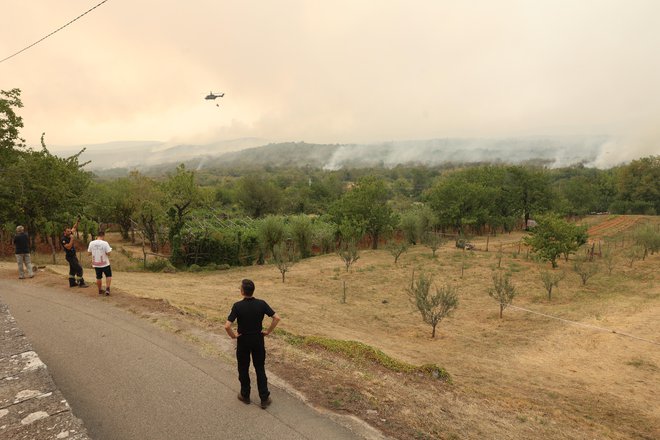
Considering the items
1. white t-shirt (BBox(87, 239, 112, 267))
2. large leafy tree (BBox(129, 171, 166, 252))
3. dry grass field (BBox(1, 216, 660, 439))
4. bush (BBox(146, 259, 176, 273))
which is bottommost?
dry grass field (BBox(1, 216, 660, 439))

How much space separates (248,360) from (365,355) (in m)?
3.19

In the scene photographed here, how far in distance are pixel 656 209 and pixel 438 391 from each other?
77.7 metres

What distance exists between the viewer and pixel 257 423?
4984 mm

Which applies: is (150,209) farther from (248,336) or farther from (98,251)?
(248,336)

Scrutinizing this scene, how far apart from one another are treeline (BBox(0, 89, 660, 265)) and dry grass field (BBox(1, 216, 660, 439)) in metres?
3.11

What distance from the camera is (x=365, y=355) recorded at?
7.81 m

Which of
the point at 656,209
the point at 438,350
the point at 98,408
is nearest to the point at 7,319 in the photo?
the point at 98,408

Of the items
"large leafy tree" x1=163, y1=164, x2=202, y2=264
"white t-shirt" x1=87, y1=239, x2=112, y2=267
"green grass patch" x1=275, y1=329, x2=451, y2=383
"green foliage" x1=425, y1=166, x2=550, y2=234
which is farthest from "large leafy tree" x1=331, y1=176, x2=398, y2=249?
"green grass patch" x1=275, y1=329, x2=451, y2=383

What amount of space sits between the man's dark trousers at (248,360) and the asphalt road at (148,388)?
25 cm

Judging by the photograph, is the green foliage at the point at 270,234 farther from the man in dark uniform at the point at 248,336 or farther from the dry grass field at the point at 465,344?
the man in dark uniform at the point at 248,336

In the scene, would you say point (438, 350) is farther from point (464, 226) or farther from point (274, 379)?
point (464, 226)

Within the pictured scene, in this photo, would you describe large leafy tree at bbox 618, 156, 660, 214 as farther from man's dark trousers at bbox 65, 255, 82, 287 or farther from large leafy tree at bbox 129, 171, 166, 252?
man's dark trousers at bbox 65, 255, 82, 287

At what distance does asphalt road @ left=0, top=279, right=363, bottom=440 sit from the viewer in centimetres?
484

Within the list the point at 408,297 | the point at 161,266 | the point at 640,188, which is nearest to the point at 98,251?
the point at 408,297
